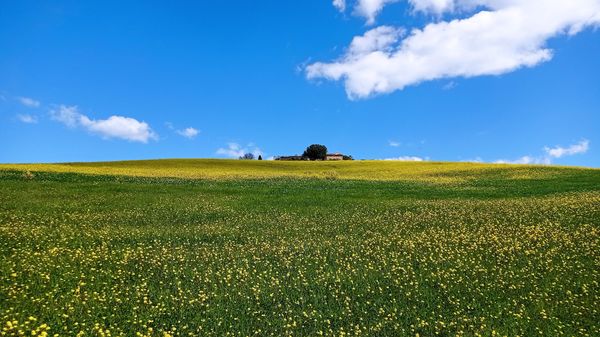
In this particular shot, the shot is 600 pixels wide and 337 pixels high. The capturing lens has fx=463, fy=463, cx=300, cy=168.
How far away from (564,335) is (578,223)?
1476 centimetres

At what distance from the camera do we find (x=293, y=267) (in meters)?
18.1

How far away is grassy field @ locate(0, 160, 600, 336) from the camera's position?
13.7 metres

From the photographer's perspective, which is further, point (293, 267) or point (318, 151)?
point (318, 151)

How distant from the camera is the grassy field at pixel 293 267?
1368cm

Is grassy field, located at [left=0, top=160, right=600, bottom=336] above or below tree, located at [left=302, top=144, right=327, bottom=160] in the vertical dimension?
below

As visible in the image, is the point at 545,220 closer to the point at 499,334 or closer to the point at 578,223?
the point at 578,223

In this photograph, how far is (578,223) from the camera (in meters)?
26.2

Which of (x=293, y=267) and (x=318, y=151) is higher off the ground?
(x=318, y=151)

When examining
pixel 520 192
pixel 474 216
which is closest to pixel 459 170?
pixel 520 192

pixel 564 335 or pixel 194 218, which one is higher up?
pixel 194 218

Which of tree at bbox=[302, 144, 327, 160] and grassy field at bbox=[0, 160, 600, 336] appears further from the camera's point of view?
tree at bbox=[302, 144, 327, 160]

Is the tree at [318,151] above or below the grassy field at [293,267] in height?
above

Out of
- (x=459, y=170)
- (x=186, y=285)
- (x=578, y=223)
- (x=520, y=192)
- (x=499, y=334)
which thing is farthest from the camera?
(x=459, y=170)

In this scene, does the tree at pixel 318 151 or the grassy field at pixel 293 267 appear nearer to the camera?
the grassy field at pixel 293 267
